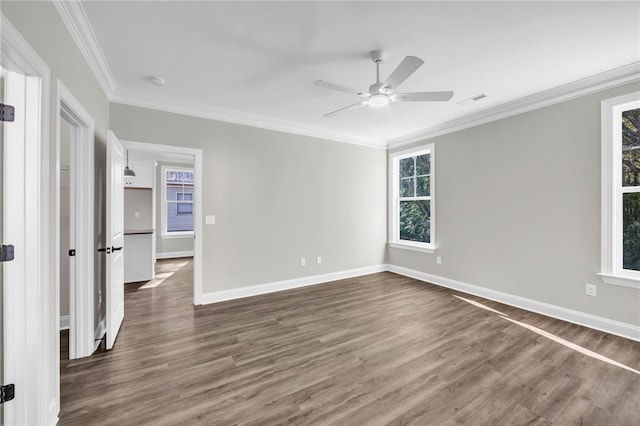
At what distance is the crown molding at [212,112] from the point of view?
3.22 metres

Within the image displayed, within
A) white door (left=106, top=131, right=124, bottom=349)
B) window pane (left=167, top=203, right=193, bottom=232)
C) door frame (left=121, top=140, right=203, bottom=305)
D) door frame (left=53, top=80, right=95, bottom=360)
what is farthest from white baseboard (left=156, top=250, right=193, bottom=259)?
door frame (left=53, top=80, right=95, bottom=360)

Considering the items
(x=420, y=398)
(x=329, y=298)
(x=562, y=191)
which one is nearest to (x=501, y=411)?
(x=420, y=398)

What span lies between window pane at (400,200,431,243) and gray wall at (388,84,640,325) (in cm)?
38

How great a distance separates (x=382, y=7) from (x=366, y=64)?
0.71 metres

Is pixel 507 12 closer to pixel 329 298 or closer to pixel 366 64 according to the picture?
pixel 366 64

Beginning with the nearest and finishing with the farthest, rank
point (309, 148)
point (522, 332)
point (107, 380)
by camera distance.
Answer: point (107, 380)
point (522, 332)
point (309, 148)

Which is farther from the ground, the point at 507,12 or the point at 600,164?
the point at 507,12

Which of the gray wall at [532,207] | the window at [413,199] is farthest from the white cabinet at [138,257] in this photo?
the gray wall at [532,207]

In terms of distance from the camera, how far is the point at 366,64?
2.58 m

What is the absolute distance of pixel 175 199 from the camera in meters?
7.40

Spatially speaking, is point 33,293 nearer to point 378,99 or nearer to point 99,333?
point 99,333

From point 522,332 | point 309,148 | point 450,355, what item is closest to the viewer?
point 450,355

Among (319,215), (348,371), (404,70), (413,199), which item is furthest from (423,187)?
(348,371)

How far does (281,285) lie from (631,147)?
454 cm
